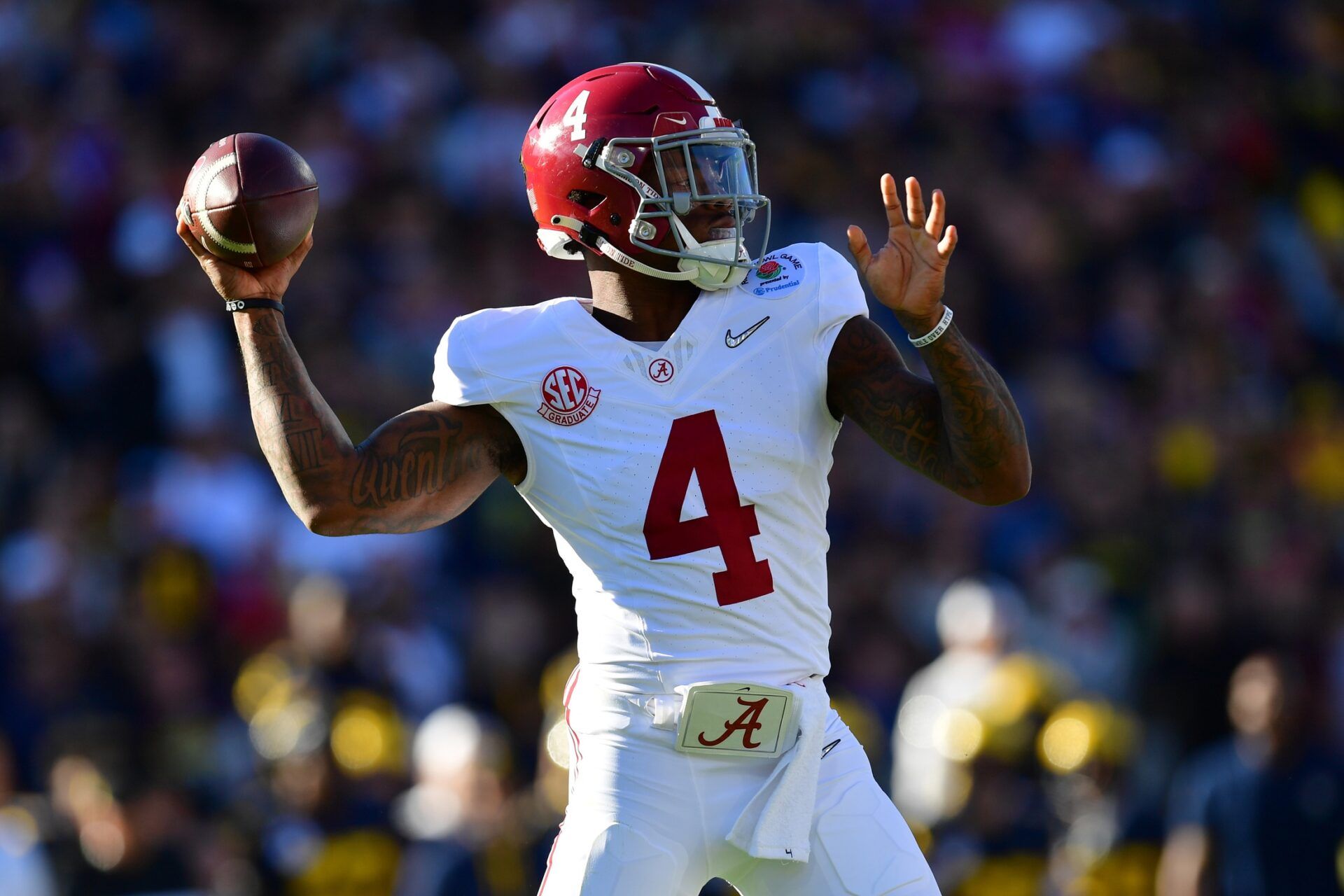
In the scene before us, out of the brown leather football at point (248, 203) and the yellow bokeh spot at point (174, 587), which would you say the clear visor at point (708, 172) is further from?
the yellow bokeh spot at point (174, 587)

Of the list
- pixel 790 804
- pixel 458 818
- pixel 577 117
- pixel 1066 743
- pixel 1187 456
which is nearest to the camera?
pixel 790 804

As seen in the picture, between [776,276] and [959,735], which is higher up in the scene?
[776,276]

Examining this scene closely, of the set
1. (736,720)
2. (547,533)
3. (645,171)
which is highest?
(645,171)

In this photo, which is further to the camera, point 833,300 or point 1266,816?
point 1266,816

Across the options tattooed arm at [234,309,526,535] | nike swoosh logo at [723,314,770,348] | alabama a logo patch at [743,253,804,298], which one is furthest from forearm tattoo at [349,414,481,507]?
alabama a logo patch at [743,253,804,298]

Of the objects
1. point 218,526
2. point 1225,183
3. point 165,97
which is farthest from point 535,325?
point 1225,183

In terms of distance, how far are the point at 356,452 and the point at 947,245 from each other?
1.13 m

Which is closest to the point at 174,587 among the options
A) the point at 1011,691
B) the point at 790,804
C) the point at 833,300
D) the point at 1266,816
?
the point at 1011,691

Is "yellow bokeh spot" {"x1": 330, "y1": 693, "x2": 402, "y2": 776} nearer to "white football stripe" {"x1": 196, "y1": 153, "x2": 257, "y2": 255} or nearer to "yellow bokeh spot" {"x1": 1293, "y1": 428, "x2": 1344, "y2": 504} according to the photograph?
"white football stripe" {"x1": 196, "y1": 153, "x2": 257, "y2": 255}

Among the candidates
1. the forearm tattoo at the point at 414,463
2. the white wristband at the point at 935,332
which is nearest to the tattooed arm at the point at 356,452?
the forearm tattoo at the point at 414,463

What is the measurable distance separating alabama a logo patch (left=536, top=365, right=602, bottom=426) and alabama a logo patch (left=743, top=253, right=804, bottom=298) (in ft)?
1.24

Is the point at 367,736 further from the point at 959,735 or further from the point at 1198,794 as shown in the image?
the point at 1198,794

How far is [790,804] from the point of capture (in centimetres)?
319

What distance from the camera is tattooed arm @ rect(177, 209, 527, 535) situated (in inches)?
128
